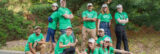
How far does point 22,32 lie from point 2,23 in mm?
1290

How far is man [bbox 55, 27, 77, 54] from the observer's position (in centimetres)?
619

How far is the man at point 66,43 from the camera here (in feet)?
20.3

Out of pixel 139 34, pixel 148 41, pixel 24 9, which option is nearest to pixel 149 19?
pixel 148 41

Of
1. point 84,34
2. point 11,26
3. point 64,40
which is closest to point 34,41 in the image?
point 64,40

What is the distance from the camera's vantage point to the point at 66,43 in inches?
245

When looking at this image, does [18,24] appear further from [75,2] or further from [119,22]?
[119,22]

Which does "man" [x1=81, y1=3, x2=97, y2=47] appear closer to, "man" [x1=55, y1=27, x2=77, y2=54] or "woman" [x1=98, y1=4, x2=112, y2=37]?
"woman" [x1=98, y1=4, x2=112, y2=37]

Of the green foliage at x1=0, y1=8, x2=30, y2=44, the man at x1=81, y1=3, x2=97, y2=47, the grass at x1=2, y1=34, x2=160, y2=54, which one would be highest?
the man at x1=81, y1=3, x2=97, y2=47

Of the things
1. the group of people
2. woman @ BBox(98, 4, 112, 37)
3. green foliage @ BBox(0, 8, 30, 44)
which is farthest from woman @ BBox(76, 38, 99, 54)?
green foliage @ BBox(0, 8, 30, 44)

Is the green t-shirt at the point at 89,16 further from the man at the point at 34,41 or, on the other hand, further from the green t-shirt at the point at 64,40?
the green t-shirt at the point at 64,40

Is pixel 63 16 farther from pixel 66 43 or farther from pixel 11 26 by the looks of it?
pixel 11 26

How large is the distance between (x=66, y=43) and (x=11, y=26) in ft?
20.8

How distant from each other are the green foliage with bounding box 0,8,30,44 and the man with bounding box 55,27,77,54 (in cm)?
533

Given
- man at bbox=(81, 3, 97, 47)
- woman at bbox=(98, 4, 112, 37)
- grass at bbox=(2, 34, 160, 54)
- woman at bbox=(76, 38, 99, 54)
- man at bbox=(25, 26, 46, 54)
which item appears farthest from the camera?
grass at bbox=(2, 34, 160, 54)
